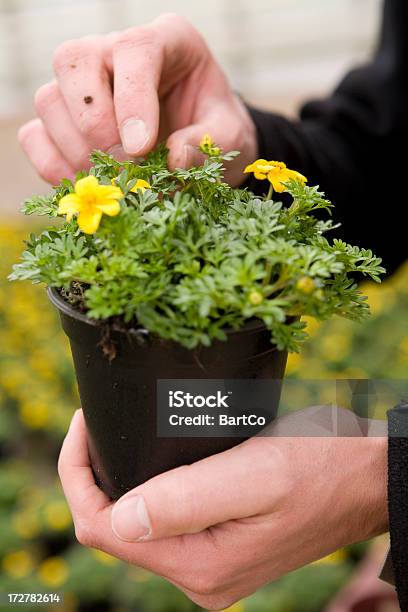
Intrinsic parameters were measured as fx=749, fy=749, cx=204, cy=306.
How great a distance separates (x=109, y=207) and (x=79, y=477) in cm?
Result: 36

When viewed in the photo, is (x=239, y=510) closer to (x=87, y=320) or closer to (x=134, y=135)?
(x=87, y=320)

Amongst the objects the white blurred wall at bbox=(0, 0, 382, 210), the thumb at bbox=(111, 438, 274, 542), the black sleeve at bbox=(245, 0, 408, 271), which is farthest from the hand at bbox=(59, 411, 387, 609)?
the white blurred wall at bbox=(0, 0, 382, 210)

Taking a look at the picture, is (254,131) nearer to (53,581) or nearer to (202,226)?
(202,226)

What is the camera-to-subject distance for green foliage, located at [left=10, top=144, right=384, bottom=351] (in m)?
0.64

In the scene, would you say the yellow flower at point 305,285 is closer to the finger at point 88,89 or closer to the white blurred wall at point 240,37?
the finger at point 88,89

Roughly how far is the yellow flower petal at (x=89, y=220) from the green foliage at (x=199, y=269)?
0.09 feet

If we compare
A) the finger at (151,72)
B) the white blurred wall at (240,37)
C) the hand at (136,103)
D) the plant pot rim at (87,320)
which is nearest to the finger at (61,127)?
the hand at (136,103)

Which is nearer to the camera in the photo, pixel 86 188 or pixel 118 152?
pixel 86 188

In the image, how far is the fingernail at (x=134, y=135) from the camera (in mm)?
887

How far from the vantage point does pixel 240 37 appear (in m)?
4.46

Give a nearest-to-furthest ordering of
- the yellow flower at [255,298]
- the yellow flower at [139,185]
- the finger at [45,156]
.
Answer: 1. the yellow flower at [255,298]
2. the yellow flower at [139,185]
3. the finger at [45,156]

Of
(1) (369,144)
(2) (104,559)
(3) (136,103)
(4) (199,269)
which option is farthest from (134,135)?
(2) (104,559)

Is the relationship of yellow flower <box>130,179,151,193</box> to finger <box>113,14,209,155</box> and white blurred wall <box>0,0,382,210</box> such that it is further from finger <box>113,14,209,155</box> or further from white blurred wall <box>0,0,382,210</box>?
white blurred wall <box>0,0,382,210</box>

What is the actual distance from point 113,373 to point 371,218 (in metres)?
0.91
